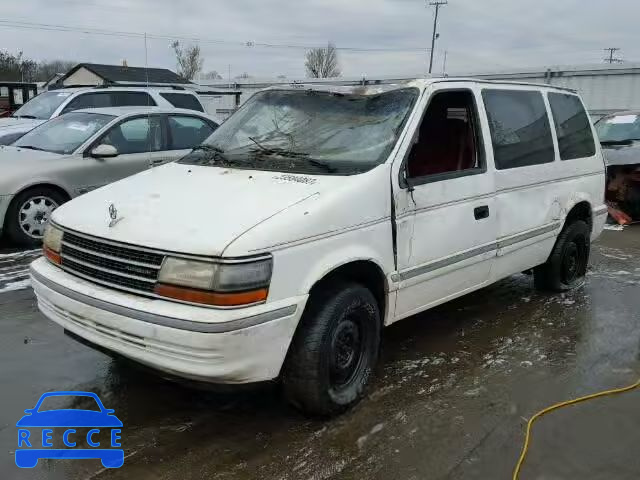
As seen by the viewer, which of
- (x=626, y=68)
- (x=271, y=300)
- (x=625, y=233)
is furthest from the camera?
(x=626, y=68)

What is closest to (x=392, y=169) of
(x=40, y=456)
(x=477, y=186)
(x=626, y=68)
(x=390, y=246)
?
(x=390, y=246)

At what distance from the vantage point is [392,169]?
368cm

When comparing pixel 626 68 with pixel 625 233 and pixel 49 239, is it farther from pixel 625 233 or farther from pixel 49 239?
pixel 49 239

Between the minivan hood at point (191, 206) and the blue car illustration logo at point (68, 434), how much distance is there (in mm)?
1043

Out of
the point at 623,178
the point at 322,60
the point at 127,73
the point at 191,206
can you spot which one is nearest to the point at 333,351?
the point at 191,206

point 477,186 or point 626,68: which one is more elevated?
point 626,68

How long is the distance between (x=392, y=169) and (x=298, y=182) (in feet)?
1.94

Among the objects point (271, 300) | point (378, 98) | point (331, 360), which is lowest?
point (331, 360)

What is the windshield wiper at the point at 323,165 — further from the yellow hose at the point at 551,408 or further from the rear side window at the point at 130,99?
the rear side window at the point at 130,99

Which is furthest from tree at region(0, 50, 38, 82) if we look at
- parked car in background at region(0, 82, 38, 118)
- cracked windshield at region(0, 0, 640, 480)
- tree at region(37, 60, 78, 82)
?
cracked windshield at region(0, 0, 640, 480)

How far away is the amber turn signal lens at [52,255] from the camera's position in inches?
141

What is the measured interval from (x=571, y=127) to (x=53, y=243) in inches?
178

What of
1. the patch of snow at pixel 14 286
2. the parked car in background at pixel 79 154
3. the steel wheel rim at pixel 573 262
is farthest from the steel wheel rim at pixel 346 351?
the parked car in background at pixel 79 154

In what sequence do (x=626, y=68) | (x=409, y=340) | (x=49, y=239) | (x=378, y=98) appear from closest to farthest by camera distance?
1. (x=49, y=239)
2. (x=378, y=98)
3. (x=409, y=340)
4. (x=626, y=68)
